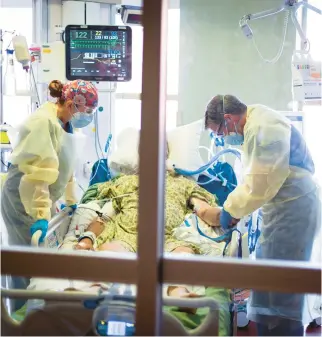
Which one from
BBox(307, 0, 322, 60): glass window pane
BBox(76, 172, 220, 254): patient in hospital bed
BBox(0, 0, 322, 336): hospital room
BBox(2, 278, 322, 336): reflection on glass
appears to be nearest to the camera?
BBox(0, 0, 322, 336): hospital room

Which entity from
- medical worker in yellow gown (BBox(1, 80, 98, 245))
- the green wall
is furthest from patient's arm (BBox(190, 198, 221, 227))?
the green wall

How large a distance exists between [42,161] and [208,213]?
0.99 meters

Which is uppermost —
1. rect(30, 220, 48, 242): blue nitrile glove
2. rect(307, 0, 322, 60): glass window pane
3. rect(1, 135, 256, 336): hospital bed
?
rect(307, 0, 322, 60): glass window pane

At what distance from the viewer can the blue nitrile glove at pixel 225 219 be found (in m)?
2.48

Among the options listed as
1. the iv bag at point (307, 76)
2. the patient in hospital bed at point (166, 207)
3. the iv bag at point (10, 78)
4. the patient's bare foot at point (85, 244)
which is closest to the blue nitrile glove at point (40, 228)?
the patient's bare foot at point (85, 244)

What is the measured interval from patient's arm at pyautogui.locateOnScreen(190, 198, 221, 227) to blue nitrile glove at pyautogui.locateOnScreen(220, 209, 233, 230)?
14 cm

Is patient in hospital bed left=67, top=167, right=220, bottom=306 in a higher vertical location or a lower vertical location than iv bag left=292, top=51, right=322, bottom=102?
lower

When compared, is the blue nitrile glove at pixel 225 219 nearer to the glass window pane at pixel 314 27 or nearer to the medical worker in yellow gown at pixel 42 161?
the medical worker in yellow gown at pixel 42 161

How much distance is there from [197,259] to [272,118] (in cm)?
124

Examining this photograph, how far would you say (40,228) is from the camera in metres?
2.32

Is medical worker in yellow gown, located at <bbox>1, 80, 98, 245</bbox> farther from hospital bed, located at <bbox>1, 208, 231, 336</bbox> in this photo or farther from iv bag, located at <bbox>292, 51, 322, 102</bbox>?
iv bag, located at <bbox>292, 51, 322, 102</bbox>

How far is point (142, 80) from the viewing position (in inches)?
46.3

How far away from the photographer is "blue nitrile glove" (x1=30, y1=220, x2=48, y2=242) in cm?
229

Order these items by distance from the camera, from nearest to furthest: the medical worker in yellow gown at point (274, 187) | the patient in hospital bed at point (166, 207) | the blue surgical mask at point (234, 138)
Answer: the medical worker in yellow gown at point (274, 187) → the blue surgical mask at point (234, 138) → the patient in hospital bed at point (166, 207)
